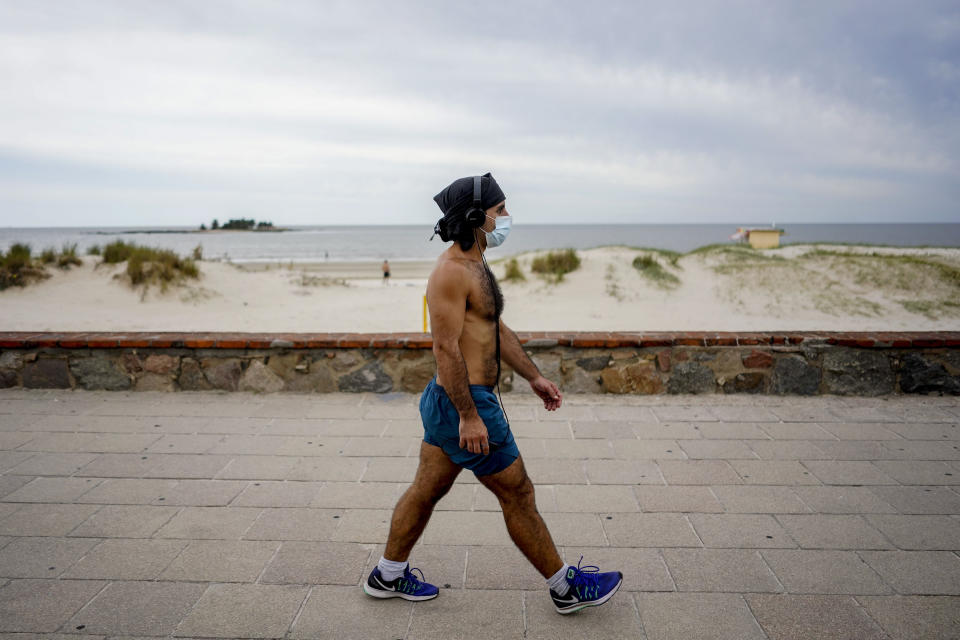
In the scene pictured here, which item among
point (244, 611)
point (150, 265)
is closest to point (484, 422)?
point (244, 611)

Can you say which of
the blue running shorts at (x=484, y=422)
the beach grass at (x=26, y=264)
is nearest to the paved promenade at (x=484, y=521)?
the blue running shorts at (x=484, y=422)

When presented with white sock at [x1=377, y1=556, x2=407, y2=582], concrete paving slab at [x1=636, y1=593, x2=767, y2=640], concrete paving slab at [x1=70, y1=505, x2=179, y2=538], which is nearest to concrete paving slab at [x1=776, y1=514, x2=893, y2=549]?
concrete paving slab at [x1=636, y1=593, x2=767, y2=640]

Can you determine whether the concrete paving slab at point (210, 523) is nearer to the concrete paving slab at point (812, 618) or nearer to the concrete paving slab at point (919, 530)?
the concrete paving slab at point (812, 618)

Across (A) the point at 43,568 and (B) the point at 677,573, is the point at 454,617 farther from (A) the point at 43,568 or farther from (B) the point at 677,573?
(A) the point at 43,568

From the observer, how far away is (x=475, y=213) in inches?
102

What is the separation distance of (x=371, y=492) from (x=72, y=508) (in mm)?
1611

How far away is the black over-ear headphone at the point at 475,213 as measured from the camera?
2.60 metres

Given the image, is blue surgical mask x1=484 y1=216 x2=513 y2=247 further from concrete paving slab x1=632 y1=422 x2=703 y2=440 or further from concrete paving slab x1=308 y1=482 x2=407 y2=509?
→ concrete paving slab x1=632 y1=422 x2=703 y2=440

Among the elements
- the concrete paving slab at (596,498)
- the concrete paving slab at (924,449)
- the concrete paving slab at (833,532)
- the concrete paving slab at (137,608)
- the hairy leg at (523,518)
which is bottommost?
the concrete paving slab at (137,608)

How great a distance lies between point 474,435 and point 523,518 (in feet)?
Result: 1.43

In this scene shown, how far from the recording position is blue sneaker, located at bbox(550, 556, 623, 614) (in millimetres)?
2588

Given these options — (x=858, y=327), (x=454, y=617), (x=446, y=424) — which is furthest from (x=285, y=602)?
(x=858, y=327)

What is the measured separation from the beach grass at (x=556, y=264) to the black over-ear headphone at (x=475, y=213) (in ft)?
46.5

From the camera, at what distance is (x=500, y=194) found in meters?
2.71
